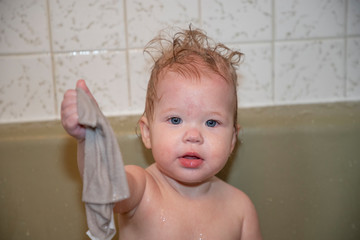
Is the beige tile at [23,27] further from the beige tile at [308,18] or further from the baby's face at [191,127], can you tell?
the beige tile at [308,18]

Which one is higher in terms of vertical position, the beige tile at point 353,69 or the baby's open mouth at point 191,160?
the beige tile at point 353,69

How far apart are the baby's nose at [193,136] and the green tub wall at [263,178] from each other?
1.27ft

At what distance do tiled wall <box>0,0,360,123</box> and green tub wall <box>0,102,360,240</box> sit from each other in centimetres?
23

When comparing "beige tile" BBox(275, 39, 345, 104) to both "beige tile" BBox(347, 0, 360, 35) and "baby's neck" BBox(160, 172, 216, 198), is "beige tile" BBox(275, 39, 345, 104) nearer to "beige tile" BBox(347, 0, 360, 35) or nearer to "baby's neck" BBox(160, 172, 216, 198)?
"beige tile" BBox(347, 0, 360, 35)

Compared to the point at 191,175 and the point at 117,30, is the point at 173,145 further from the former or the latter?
the point at 117,30

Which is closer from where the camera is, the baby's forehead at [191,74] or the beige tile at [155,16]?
the baby's forehead at [191,74]

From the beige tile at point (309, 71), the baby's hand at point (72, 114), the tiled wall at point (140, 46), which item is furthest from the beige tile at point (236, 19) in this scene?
the baby's hand at point (72, 114)

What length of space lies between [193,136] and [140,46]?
64 centimetres

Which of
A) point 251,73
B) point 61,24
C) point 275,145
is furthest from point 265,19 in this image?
point 61,24

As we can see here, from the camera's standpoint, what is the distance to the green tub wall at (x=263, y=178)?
124 centimetres

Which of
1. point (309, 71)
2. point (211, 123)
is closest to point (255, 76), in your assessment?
point (309, 71)

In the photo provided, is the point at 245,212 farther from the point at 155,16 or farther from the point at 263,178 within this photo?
the point at 155,16

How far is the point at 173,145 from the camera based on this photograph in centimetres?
91

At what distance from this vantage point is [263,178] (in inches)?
49.8
